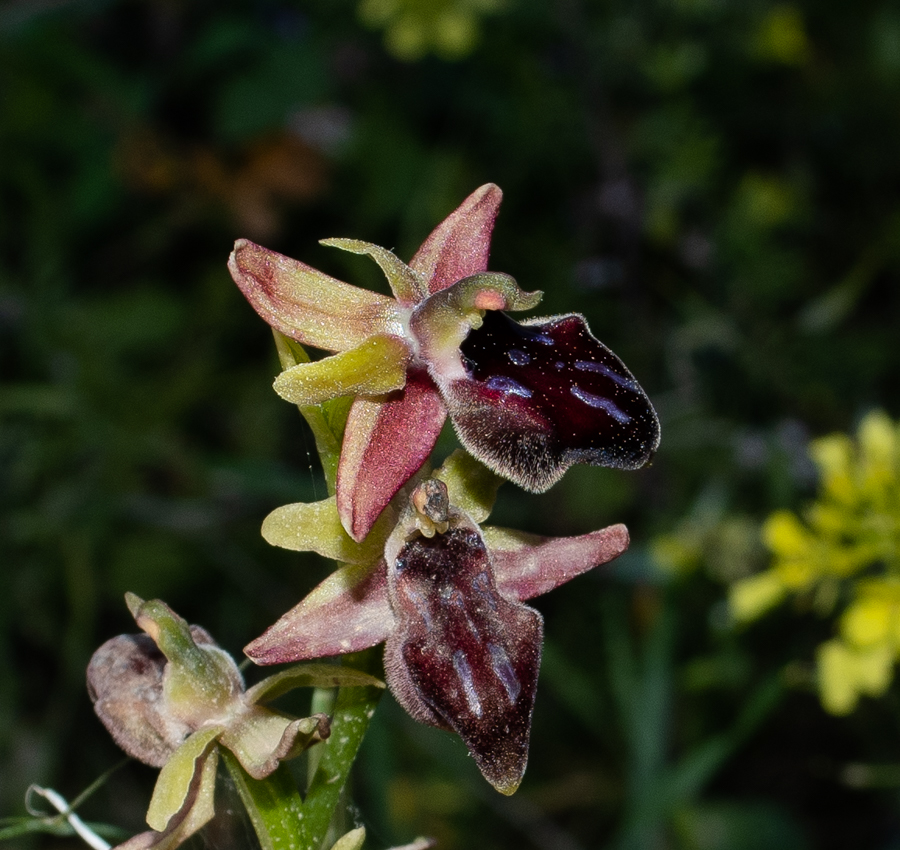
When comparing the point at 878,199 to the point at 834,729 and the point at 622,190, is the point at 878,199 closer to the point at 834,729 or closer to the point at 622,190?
the point at 622,190

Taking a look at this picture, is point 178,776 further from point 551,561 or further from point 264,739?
point 551,561

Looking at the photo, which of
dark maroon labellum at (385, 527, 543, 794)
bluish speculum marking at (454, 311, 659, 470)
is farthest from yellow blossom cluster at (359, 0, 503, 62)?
dark maroon labellum at (385, 527, 543, 794)

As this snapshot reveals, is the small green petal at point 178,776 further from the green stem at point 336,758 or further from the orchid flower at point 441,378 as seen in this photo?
the orchid flower at point 441,378

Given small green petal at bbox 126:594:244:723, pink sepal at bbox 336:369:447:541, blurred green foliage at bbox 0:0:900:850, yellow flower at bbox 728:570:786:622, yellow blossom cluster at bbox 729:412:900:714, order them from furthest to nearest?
blurred green foliage at bbox 0:0:900:850, yellow flower at bbox 728:570:786:622, yellow blossom cluster at bbox 729:412:900:714, small green petal at bbox 126:594:244:723, pink sepal at bbox 336:369:447:541

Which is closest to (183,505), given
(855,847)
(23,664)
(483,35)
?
(23,664)

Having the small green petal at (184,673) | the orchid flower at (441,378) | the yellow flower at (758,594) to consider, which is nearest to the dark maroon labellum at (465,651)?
the orchid flower at (441,378)

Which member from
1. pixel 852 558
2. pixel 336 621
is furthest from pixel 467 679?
pixel 852 558

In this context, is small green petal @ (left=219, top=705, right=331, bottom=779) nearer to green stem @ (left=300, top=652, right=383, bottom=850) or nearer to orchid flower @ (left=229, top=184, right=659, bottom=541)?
green stem @ (left=300, top=652, right=383, bottom=850)

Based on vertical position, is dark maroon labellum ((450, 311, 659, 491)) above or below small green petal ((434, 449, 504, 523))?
above
